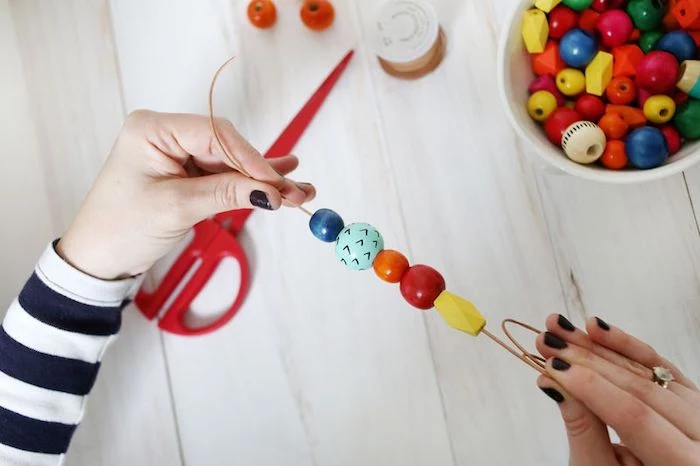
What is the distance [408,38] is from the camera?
0.76 m

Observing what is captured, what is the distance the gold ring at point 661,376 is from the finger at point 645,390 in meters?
0.01

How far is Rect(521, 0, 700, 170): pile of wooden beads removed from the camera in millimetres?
675

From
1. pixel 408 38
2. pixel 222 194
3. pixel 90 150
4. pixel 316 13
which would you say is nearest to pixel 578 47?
pixel 408 38

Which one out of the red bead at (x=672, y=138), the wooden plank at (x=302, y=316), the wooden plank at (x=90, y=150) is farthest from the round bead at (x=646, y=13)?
the wooden plank at (x=90, y=150)

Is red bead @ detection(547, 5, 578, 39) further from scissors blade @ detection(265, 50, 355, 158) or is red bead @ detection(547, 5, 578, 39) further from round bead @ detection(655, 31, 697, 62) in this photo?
scissors blade @ detection(265, 50, 355, 158)

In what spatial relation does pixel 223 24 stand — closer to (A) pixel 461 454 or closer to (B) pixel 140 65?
(B) pixel 140 65

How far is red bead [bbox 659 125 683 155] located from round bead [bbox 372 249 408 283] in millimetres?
312

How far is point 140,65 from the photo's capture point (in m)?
0.82

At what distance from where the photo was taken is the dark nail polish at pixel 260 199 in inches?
22.3

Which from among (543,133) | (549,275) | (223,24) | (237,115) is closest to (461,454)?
(549,275)

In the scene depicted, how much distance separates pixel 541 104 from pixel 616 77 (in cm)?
8

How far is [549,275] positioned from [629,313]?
3.5 inches

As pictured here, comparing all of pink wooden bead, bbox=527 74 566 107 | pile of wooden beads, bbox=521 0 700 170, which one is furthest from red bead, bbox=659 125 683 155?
pink wooden bead, bbox=527 74 566 107

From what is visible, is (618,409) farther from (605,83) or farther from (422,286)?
(605,83)
